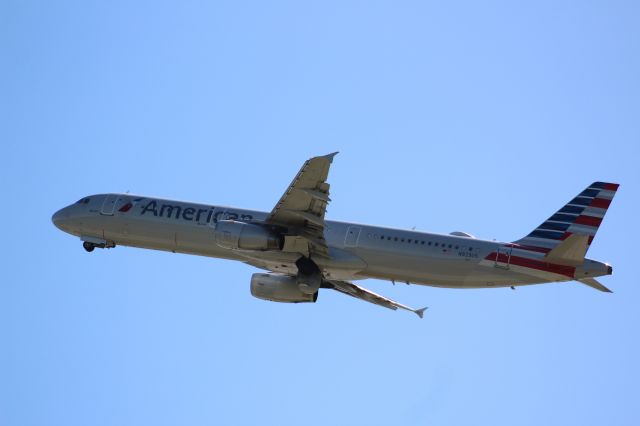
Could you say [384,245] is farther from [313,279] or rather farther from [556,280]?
[556,280]

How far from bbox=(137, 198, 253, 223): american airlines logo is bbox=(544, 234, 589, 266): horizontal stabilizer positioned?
14660 mm

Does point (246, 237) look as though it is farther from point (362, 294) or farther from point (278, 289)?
point (362, 294)

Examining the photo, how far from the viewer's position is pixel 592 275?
4341 centimetres

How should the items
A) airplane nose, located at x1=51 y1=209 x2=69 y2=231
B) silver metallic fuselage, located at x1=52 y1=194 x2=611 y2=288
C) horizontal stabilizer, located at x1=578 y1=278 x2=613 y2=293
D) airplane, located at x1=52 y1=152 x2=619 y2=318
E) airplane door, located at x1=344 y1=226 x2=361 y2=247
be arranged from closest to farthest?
horizontal stabilizer, located at x1=578 y1=278 x2=613 y2=293
airplane, located at x1=52 y1=152 x2=619 y2=318
silver metallic fuselage, located at x1=52 y1=194 x2=611 y2=288
airplane door, located at x1=344 y1=226 x2=361 y2=247
airplane nose, located at x1=51 y1=209 x2=69 y2=231

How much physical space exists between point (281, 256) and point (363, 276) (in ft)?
14.0

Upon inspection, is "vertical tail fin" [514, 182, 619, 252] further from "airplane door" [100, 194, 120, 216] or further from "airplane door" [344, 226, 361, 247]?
"airplane door" [100, 194, 120, 216]

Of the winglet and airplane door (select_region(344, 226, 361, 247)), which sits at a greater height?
airplane door (select_region(344, 226, 361, 247))

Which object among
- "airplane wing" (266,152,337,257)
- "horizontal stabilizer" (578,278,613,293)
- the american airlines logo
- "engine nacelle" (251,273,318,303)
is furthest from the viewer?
the american airlines logo

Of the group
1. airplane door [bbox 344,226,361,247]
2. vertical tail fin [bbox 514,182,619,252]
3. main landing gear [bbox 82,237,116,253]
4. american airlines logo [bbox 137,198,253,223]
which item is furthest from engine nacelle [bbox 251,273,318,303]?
vertical tail fin [bbox 514,182,619,252]

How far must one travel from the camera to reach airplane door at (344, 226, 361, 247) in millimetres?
47906

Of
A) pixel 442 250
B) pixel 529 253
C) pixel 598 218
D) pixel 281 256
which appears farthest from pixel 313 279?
pixel 598 218

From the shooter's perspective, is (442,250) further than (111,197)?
No

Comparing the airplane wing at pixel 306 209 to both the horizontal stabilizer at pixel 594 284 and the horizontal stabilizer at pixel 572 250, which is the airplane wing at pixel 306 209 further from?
the horizontal stabilizer at pixel 594 284

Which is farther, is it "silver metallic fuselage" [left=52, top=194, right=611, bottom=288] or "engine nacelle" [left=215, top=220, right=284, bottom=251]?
"silver metallic fuselage" [left=52, top=194, right=611, bottom=288]
